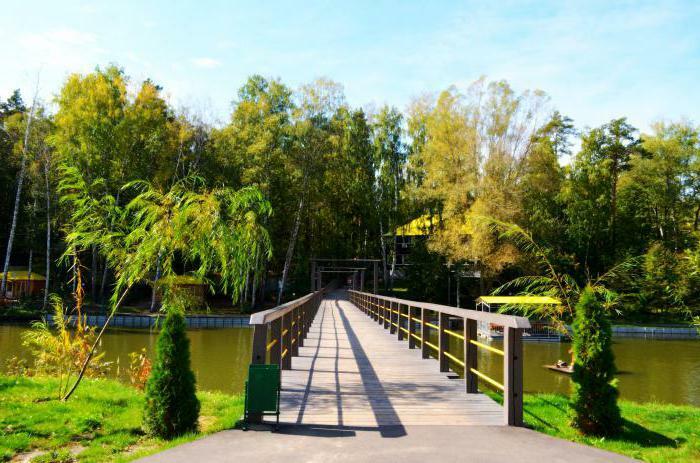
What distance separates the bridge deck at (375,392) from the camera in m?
4.80

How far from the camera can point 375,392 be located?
5.94 metres

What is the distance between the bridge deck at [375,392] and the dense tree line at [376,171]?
58.5 feet

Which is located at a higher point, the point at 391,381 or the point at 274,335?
the point at 274,335

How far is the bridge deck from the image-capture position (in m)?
4.80

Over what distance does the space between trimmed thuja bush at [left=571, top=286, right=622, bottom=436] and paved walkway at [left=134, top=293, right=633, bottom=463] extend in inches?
29.7

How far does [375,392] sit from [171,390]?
2356 mm

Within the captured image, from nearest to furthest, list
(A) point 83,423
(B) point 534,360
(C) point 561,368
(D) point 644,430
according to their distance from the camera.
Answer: (A) point 83,423, (D) point 644,430, (C) point 561,368, (B) point 534,360

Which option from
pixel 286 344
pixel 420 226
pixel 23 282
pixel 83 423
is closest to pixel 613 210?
pixel 420 226

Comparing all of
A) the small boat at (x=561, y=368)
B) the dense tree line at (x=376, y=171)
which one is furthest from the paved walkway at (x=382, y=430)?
the dense tree line at (x=376, y=171)

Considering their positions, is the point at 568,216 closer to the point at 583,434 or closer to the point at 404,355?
the point at 404,355

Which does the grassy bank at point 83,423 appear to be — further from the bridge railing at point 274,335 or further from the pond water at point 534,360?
the pond water at point 534,360

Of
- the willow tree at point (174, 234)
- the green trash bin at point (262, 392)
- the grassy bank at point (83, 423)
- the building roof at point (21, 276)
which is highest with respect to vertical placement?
the willow tree at point (174, 234)

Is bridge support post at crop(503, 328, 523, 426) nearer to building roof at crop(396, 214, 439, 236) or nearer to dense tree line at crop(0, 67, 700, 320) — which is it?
dense tree line at crop(0, 67, 700, 320)

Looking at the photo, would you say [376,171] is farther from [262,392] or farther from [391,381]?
[262,392]
